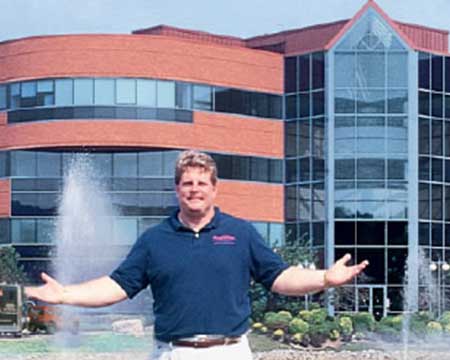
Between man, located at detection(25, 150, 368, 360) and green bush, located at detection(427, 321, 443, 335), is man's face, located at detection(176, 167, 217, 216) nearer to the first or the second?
man, located at detection(25, 150, 368, 360)

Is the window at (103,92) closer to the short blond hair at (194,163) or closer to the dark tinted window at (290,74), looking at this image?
the dark tinted window at (290,74)

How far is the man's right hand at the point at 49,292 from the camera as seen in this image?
6.48 meters

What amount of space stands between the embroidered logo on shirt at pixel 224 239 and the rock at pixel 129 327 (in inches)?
1271

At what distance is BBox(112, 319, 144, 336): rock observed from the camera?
3909 cm

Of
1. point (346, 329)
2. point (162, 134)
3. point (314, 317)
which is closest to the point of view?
point (346, 329)

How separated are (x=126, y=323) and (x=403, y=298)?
1865 cm

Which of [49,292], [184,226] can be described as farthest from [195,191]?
[49,292]

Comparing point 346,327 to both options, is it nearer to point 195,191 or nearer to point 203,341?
point 203,341

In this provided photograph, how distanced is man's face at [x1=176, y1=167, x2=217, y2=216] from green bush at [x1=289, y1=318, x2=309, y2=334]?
31.8 meters

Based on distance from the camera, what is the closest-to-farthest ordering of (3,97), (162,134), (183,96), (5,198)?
(162,134)
(183,96)
(5,198)
(3,97)

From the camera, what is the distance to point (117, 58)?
56906 mm

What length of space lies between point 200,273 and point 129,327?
33534mm

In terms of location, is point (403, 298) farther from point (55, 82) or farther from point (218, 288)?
point (218, 288)

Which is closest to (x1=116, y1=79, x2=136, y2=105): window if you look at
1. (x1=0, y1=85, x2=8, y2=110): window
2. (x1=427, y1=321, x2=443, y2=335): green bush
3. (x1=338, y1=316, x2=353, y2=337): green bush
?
(x1=0, y1=85, x2=8, y2=110): window
